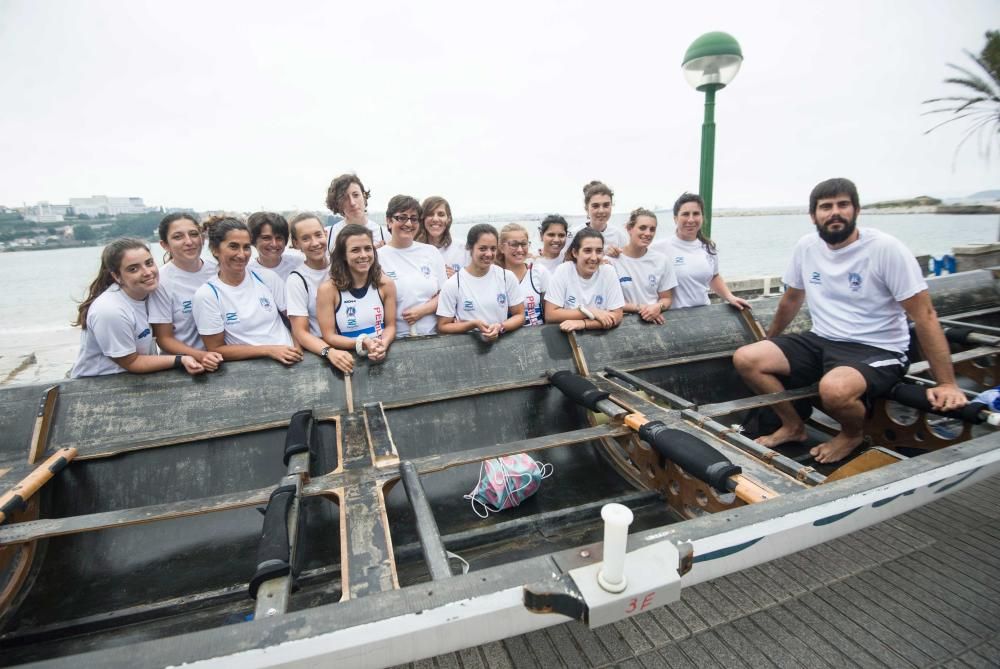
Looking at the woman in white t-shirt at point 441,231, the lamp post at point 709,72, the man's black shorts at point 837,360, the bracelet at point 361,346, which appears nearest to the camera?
the man's black shorts at point 837,360

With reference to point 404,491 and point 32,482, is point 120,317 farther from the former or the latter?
point 404,491

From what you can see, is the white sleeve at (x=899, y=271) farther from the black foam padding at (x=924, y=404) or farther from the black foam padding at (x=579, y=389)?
the black foam padding at (x=579, y=389)

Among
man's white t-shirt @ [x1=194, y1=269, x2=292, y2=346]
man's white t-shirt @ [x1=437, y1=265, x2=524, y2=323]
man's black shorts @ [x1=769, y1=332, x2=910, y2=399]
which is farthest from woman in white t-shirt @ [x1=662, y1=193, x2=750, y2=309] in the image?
man's white t-shirt @ [x1=194, y1=269, x2=292, y2=346]

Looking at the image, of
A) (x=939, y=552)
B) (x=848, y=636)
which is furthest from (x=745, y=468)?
(x=939, y=552)

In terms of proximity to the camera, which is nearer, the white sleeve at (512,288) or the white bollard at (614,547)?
the white bollard at (614,547)

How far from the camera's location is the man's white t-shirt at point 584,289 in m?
4.33

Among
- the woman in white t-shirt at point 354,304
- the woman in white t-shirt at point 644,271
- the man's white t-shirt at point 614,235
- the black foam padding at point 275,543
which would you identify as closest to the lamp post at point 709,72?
the man's white t-shirt at point 614,235

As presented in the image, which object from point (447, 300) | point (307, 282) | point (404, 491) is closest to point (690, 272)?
point (447, 300)

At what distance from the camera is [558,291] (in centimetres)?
434

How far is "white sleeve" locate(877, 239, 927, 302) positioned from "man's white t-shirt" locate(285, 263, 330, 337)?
4.02 m

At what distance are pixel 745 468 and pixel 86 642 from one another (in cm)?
326

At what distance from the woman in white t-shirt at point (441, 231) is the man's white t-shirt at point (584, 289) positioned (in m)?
1.16

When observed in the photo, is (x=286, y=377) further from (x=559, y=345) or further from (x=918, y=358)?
(x=918, y=358)

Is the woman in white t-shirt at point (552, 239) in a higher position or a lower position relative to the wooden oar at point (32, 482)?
higher
